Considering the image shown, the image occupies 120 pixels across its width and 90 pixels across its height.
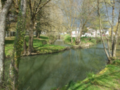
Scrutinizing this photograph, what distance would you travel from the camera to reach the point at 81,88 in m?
4.39

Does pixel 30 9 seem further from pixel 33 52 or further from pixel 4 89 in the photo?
pixel 4 89

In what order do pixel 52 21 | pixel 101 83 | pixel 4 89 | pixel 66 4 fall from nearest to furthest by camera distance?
pixel 4 89 < pixel 101 83 < pixel 52 21 < pixel 66 4

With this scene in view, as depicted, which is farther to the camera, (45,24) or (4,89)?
(45,24)

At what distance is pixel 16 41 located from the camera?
3518 mm

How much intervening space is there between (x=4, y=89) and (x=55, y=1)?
11.6m

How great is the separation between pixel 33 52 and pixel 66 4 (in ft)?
54.6

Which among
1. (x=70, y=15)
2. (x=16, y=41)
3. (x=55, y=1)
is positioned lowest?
(x=16, y=41)

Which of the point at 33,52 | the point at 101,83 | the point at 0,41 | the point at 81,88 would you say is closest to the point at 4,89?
the point at 0,41

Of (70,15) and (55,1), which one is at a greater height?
(70,15)

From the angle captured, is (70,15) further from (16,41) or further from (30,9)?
(16,41)

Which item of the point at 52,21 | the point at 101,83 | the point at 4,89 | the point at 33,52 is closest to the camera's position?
the point at 4,89

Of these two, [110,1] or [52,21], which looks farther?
[52,21]

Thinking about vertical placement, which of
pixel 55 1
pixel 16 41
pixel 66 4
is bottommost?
pixel 16 41

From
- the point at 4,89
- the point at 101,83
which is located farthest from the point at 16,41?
the point at 101,83
